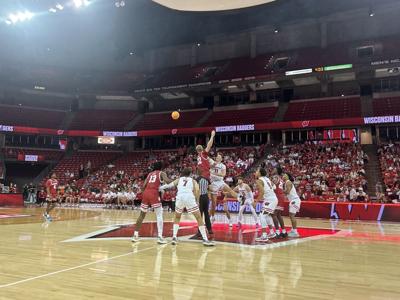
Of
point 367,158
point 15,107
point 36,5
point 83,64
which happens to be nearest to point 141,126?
point 83,64

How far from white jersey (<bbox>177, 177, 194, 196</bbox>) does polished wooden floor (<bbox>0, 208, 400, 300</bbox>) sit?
4.13ft

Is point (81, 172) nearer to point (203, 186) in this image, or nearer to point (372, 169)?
point (372, 169)

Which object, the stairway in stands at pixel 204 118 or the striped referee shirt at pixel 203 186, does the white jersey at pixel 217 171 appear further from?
the stairway in stands at pixel 204 118

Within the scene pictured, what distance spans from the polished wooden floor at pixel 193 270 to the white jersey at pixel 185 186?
1.26 m

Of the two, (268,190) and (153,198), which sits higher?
(268,190)

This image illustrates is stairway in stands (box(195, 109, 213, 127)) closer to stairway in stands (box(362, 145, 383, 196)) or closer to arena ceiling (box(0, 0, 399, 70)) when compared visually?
arena ceiling (box(0, 0, 399, 70))

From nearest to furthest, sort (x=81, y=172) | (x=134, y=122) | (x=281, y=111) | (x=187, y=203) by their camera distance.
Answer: (x=187, y=203) < (x=281, y=111) < (x=81, y=172) < (x=134, y=122)

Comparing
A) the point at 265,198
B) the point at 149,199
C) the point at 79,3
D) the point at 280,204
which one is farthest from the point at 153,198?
the point at 79,3

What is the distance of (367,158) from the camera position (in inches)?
1005

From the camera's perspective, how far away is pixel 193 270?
5.89 metres

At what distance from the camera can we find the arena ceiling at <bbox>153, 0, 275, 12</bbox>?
24844 millimetres

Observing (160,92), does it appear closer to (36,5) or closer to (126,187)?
(126,187)

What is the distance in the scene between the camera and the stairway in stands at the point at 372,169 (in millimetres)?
23239

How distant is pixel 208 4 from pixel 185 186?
20.2 meters
